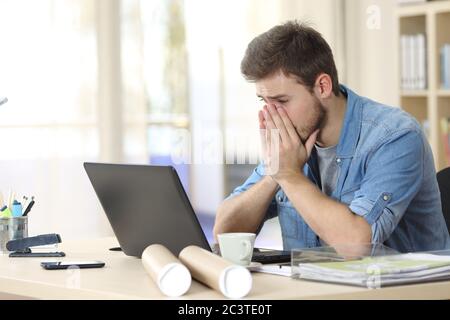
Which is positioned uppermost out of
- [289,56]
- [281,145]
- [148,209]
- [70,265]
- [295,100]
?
[289,56]

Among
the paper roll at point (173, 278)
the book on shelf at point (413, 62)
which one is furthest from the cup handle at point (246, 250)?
the book on shelf at point (413, 62)

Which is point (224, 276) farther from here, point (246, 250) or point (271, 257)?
point (271, 257)

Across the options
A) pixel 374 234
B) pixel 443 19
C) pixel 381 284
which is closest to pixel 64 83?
pixel 443 19

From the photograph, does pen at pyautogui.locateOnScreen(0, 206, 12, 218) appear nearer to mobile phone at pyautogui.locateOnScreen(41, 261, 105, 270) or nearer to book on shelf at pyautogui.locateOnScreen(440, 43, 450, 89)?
mobile phone at pyautogui.locateOnScreen(41, 261, 105, 270)

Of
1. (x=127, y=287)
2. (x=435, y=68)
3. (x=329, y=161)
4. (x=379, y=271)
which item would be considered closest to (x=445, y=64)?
(x=435, y=68)

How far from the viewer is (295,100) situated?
7.32ft

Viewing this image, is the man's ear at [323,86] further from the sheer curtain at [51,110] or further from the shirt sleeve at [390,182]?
the sheer curtain at [51,110]

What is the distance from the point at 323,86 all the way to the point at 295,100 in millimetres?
89

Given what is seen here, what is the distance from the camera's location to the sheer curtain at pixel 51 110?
12.5 ft

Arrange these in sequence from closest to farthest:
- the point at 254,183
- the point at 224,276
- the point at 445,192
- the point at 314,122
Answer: the point at 224,276 → the point at 314,122 → the point at 445,192 → the point at 254,183

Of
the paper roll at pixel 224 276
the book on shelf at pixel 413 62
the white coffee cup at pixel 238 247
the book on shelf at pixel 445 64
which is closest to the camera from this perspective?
Answer: the paper roll at pixel 224 276

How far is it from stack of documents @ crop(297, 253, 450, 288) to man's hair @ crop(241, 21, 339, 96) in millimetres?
634
